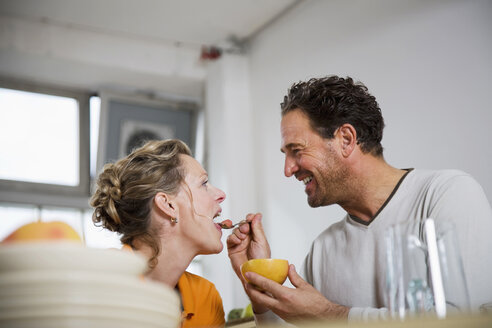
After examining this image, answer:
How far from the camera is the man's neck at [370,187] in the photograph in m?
2.04

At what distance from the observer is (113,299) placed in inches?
27.2

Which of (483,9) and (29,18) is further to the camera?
(29,18)

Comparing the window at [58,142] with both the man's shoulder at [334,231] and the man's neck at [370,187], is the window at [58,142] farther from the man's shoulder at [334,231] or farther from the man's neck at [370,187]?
the man's neck at [370,187]

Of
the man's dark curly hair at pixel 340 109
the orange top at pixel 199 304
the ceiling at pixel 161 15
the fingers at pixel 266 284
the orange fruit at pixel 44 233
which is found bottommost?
the orange top at pixel 199 304

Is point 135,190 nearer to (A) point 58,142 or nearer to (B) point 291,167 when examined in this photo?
(B) point 291,167

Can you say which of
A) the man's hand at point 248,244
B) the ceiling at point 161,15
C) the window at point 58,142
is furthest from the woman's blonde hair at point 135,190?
the window at point 58,142

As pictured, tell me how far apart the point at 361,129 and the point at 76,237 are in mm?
1661

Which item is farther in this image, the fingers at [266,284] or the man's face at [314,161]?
the man's face at [314,161]

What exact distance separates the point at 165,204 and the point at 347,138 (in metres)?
0.77

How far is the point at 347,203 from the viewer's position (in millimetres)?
2121

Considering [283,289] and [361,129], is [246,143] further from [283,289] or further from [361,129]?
[283,289]

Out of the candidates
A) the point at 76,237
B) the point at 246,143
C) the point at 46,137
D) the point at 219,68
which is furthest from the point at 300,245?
the point at 76,237

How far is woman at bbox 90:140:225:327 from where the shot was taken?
6.37 ft

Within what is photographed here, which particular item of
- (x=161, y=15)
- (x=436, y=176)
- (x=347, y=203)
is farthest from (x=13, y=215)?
(x=436, y=176)
